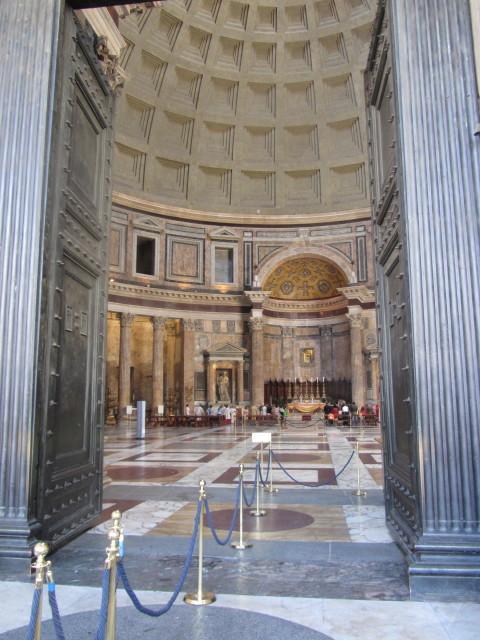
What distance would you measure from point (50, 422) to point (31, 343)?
838 mm

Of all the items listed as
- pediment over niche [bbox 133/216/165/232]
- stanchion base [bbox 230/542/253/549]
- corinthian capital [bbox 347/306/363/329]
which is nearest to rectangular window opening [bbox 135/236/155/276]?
pediment over niche [bbox 133/216/165/232]

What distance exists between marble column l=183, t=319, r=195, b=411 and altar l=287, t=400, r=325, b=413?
5.88m

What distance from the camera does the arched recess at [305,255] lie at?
3338 centimetres

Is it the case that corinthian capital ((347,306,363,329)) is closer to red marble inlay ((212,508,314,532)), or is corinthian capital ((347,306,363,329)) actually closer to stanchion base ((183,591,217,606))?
red marble inlay ((212,508,314,532))

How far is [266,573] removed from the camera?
4820mm

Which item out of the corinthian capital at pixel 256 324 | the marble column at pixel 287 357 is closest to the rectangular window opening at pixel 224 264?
the corinthian capital at pixel 256 324

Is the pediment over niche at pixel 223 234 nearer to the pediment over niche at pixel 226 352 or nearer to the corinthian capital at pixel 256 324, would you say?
the corinthian capital at pixel 256 324

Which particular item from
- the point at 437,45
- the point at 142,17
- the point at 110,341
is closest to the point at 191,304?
the point at 110,341

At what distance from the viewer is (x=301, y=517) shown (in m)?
6.97

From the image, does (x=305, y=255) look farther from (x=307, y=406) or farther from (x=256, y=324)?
(x=307, y=406)

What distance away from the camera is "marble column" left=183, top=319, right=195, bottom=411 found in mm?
31266

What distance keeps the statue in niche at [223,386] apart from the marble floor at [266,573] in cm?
2248

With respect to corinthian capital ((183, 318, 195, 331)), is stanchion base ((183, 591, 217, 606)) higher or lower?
lower

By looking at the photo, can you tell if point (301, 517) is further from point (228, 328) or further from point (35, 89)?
point (228, 328)
